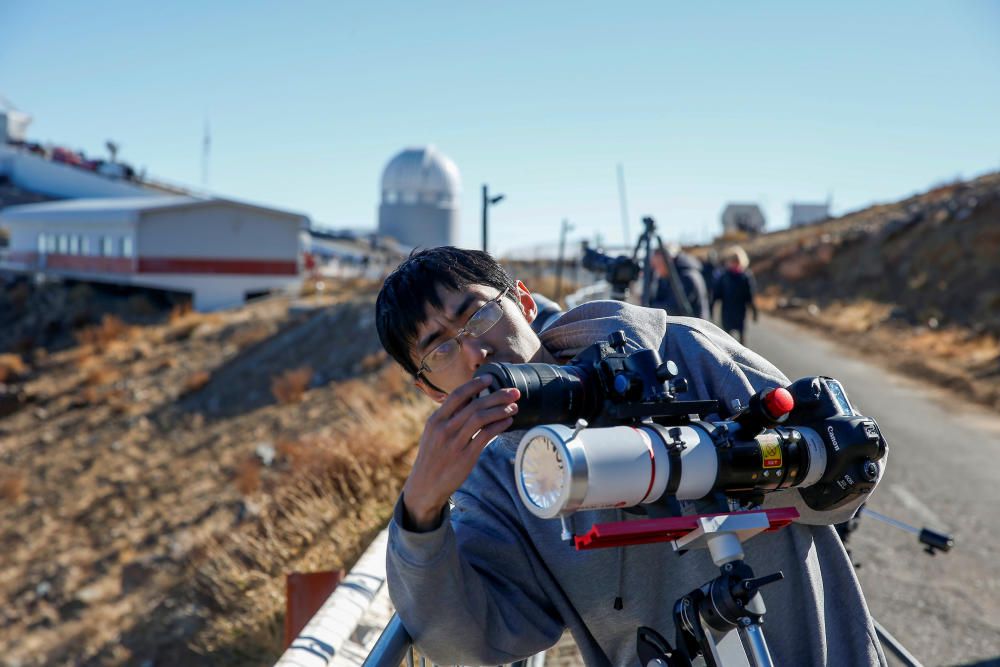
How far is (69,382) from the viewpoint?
25750 mm

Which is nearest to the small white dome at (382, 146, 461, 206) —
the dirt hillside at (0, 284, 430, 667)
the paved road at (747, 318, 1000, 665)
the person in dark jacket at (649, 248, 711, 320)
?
the dirt hillside at (0, 284, 430, 667)

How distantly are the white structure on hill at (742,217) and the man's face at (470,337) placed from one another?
55.7 meters

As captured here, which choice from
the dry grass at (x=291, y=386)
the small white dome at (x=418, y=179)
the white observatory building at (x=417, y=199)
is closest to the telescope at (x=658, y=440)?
the dry grass at (x=291, y=386)

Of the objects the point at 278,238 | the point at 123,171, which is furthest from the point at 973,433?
the point at 123,171

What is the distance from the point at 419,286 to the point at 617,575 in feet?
2.59

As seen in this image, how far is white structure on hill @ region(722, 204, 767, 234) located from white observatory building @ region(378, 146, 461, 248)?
64.5 ft

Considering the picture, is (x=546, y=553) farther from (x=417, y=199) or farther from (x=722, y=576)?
(x=417, y=199)

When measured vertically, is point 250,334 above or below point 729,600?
below

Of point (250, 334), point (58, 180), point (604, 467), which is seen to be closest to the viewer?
point (604, 467)

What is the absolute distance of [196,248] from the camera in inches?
1356

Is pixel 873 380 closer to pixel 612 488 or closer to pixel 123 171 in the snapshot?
pixel 612 488

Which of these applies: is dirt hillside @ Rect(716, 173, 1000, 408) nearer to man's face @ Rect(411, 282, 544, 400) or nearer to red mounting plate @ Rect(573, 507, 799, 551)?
man's face @ Rect(411, 282, 544, 400)

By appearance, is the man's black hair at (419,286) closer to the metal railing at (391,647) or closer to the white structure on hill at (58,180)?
the metal railing at (391,647)

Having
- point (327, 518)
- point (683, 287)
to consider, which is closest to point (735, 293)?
point (683, 287)
